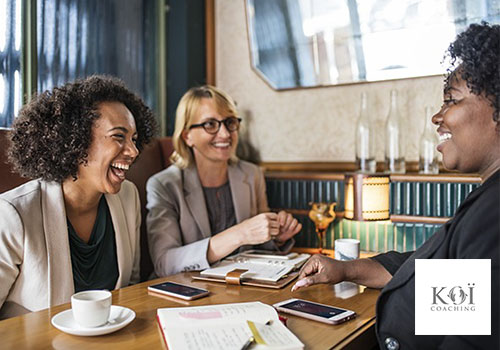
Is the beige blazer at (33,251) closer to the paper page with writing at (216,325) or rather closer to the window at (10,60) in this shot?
the paper page with writing at (216,325)

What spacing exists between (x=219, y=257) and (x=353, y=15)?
172 centimetres

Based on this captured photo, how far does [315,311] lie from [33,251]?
943mm

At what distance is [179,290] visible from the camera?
145 centimetres

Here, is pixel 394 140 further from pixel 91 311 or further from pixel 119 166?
pixel 91 311

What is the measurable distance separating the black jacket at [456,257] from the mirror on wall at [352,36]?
5.04 feet

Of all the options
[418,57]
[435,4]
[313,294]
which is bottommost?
[313,294]

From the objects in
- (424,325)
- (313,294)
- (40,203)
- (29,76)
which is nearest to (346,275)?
(313,294)

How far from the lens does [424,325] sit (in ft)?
3.69

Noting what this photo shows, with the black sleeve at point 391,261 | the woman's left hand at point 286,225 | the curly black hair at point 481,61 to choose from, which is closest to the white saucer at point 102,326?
the black sleeve at point 391,261

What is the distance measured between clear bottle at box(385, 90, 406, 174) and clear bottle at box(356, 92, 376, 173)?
0.08m

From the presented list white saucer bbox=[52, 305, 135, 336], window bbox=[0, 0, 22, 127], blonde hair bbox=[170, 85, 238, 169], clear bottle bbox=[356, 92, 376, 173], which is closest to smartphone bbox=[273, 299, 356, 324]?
white saucer bbox=[52, 305, 135, 336]

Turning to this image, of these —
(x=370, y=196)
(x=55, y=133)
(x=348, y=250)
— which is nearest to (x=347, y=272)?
(x=348, y=250)

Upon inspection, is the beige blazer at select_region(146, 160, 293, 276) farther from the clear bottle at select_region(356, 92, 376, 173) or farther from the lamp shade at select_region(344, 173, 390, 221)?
the clear bottle at select_region(356, 92, 376, 173)

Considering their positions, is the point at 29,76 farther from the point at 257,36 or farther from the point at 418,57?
the point at 418,57
